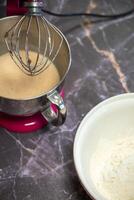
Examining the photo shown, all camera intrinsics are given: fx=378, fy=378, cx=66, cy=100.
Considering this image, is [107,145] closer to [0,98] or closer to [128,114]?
[128,114]

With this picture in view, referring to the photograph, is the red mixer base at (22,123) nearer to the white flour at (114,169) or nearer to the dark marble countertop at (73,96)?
the dark marble countertop at (73,96)

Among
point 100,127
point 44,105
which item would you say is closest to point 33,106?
point 44,105

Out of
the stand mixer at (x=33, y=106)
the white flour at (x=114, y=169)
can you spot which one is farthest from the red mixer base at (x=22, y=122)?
the white flour at (x=114, y=169)

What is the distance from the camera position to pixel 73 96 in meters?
0.71

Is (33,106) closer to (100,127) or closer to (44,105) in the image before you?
(44,105)

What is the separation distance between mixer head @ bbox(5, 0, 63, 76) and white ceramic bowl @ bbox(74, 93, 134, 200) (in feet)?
0.46

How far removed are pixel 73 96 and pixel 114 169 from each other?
6.4 inches

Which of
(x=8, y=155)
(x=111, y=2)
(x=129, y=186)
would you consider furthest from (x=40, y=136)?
(x=111, y=2)

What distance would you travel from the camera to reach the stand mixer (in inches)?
23.0

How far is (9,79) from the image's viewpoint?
68cm

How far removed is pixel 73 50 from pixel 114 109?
198mm

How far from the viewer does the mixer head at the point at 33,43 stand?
684 mm

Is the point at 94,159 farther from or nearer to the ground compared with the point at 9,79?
nearer to the ground

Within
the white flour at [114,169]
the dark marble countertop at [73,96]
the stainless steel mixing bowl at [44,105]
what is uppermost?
the stainless steel mixing bowl at [44,105]
